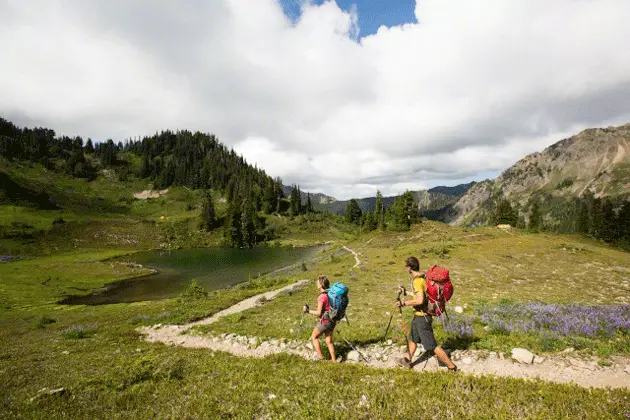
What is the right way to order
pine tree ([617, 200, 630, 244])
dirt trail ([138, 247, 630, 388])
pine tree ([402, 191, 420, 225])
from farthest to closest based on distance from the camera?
pine tree ([402, 191, 420, 225]) < pine tree ([617, 200, 630, 244]) < dirt trail ([138, 247, 630, 388])

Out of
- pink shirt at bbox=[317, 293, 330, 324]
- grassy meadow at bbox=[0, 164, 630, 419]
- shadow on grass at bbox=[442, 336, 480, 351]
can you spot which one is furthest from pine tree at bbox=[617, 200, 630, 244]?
pink shirt at bbox=[317, 293, 330, 324]

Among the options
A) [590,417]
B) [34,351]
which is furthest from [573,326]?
[34,351]

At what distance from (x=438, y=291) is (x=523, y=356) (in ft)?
13.1

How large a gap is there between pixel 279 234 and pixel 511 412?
174m

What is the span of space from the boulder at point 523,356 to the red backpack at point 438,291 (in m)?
3.32

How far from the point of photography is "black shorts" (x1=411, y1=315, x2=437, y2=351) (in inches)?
396

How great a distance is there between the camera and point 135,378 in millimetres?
9844

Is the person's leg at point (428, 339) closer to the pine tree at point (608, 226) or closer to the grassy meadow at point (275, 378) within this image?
the grassy meadow at point (275, 378)

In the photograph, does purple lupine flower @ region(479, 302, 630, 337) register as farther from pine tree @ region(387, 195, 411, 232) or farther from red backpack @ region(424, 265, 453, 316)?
pine tree @ region(387, 195, 411, 232)

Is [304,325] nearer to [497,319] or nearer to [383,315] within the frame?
[383,315]

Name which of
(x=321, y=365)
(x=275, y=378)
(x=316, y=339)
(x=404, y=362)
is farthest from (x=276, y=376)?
(x=404, y=362)

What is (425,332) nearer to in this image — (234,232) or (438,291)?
(438,291)

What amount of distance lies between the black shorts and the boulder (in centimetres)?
329

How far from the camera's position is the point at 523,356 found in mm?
10445
